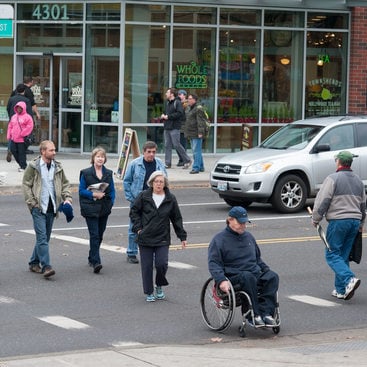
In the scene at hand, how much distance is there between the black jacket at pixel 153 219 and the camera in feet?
39.3

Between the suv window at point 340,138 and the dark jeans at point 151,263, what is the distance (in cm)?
867

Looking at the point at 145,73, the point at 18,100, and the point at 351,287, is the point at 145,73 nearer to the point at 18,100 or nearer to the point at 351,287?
the point at 18,100

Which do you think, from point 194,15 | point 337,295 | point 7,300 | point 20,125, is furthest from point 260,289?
point 194,15

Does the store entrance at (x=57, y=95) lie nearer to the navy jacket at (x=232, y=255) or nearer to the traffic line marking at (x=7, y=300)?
the traffic line marking at (x=7, y=300)

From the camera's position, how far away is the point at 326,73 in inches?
1224

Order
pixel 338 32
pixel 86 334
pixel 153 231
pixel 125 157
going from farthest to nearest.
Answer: pixel 338 32, pixel 125 157, pixel 153 231, pixel 86 334

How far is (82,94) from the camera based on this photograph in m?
28.5

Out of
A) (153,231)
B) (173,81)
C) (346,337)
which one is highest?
(173,81)

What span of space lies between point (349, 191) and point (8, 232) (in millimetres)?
6175

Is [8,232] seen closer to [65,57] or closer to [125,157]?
[125,157]

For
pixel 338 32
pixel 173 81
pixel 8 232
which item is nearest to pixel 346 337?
pixel 8 232

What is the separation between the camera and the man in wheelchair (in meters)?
10.6

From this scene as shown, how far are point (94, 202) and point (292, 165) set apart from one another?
674 cm

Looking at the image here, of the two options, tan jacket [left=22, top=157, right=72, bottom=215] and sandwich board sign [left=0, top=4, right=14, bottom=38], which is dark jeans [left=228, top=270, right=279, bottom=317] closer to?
tan jacket [left=22, top=157, right=72, bottom=215]
